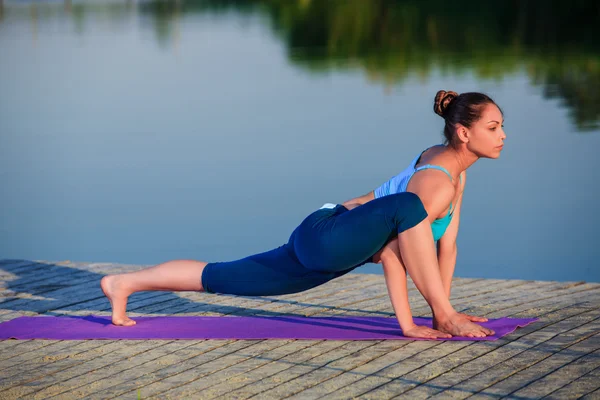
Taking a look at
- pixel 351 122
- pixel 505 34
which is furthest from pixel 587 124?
pixel 505 34

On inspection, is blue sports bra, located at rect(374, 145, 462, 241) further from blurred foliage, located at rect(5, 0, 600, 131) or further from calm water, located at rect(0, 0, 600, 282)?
blurred foliage, located at rect(5, 0, 600, 131)

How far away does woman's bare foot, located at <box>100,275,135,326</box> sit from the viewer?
5.20 m

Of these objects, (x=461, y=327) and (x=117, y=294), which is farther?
(x=117, y=294)

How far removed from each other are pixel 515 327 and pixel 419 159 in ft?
3.00

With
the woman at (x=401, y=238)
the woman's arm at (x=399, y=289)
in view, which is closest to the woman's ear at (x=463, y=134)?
the woman at (x=401, y=238)

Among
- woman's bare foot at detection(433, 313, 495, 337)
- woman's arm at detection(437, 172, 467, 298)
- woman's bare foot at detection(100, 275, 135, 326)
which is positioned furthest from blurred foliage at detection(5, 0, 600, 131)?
woman's bare foot at detection(100, 275, 135, 326)

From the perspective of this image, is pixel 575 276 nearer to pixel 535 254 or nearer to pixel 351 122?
pixel 535 254

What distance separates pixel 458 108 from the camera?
4.85 meters

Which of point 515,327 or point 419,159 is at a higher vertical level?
point 419,159

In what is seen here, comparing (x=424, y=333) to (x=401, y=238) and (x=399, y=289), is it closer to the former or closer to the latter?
(x=399, y=289)

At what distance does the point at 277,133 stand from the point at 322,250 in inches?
485

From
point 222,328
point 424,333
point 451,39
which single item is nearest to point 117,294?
point 222,328

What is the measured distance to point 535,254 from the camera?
403 inches

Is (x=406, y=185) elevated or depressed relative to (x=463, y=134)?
depressed
